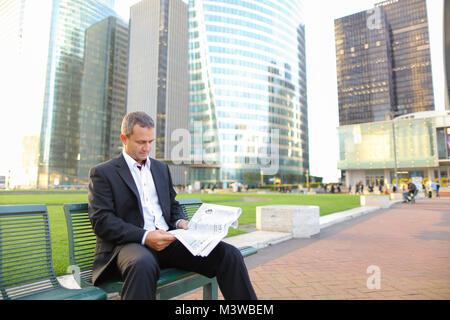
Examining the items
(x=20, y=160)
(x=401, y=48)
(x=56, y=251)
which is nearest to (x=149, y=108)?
(x=20, y=160)

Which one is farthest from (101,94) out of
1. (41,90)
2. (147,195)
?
(147,195)

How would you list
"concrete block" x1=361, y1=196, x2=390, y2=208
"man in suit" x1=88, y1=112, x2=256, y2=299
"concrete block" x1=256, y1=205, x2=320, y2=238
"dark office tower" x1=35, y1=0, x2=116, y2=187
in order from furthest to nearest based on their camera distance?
"dark office tower" x1=35, y1=0, x2=116, y2=187 < "concrete block" x1=361, y1=196, x2=390, y2=208 < "concrete block" x1=256, y1=205, x2=320, y2=238 < "man in suit" x1=88, y1=112, x2=256, y2=299

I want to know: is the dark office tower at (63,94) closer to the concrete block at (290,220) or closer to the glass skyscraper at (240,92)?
the glass skyscraper at (240,92)

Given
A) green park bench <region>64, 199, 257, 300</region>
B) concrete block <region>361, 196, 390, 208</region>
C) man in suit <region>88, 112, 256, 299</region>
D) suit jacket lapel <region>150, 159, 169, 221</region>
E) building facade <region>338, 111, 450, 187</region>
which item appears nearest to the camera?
man in suit <region>88, 112, 256, 299</region>

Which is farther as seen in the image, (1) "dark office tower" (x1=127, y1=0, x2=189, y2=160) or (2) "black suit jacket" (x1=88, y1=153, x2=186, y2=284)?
(1) "dark office tower" (x1=127, y1=0, x2=189, y2=160)

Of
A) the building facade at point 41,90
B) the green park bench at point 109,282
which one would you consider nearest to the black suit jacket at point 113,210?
the green park bench at point 109,282

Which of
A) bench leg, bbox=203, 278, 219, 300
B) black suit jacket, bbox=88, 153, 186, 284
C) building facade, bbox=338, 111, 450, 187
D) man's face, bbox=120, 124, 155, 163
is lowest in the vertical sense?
bench leg, bbox=203, 278, 219, 300

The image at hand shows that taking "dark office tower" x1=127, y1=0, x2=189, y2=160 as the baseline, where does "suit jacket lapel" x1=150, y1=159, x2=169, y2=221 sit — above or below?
below

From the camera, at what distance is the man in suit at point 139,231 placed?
1.95 metres

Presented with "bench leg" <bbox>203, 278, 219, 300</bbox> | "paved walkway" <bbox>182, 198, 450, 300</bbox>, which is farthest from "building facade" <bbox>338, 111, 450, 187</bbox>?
"bench leg" <bbox>203, 278, 219, 300</bbox>

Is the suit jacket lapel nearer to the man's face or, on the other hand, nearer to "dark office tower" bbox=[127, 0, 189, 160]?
the man's face

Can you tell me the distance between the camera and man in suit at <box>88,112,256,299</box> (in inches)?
76.6

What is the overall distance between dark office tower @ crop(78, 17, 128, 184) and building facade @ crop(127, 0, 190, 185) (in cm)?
2451

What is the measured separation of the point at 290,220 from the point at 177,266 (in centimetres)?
546
